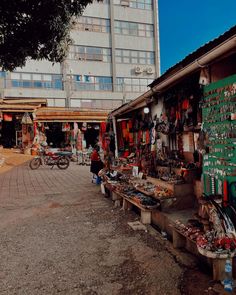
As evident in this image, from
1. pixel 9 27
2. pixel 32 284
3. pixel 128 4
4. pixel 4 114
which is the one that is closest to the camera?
pixel 32 284

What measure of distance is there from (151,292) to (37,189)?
854 centimetres

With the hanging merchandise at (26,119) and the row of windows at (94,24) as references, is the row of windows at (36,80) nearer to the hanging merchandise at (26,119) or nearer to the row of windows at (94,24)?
the row of windows at (94,24)

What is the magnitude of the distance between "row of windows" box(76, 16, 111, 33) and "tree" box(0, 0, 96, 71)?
1208 inches

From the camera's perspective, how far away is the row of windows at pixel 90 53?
3575 centimetres

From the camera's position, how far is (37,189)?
11070 mm

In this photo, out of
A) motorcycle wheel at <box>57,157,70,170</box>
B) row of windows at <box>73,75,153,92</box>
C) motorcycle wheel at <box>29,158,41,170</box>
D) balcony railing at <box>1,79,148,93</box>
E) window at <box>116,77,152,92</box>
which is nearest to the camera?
motorcycle wheel at <box>29,158,41,170</box>

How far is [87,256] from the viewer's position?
4.64 m

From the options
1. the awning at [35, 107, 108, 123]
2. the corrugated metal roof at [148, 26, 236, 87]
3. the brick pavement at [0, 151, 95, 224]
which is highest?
the awning at [35, 107, 108, 123]

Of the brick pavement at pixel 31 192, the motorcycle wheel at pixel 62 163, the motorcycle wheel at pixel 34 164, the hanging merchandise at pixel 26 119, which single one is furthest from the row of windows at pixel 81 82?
the brick pavement at pixel 31 192

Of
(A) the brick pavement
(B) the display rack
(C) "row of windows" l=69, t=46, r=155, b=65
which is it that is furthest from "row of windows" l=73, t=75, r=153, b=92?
(B) the display rack

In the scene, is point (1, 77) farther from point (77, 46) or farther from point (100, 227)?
point (100, 227)

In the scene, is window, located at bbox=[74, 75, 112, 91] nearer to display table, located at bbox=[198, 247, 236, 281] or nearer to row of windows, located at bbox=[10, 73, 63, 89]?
row of windows, located at bbox=[10, 73, 63, 89]

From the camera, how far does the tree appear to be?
707 centimetres

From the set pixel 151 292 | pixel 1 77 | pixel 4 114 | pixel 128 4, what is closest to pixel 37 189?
pixel 151 292
